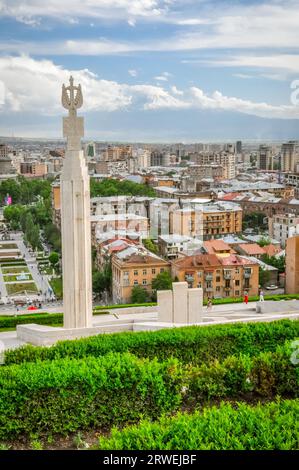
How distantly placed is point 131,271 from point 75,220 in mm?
7804

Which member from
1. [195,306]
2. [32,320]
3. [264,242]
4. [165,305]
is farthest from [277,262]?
[165,305]

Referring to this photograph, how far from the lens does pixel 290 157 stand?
1638 inches

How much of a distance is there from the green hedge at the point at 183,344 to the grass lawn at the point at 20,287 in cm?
1051

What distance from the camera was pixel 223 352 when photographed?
4215 mm

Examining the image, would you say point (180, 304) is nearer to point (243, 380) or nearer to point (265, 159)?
point (243, 380)

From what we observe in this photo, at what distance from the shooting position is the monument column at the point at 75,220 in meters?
4.88

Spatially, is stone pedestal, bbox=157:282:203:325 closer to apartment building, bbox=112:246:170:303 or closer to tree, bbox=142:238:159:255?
apartment building, bbox=112:246:170:303

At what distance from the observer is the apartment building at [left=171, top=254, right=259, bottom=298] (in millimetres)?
12750

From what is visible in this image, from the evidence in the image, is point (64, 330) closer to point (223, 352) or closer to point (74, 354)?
point (74, 354)

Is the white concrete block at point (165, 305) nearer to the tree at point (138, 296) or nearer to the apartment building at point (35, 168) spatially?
the tree at point (138, 296)

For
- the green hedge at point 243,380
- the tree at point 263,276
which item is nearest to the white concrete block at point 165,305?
the green hedge at point 243,380
